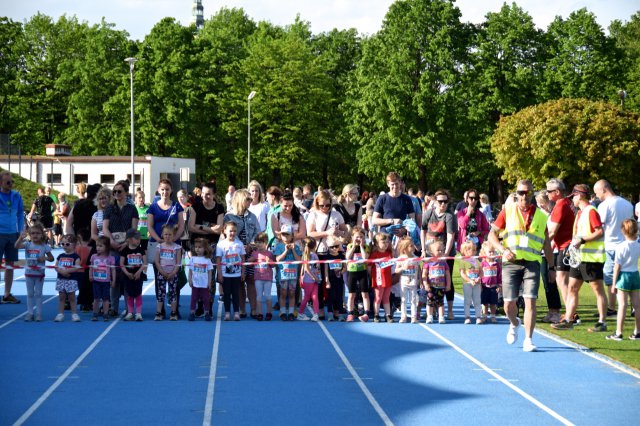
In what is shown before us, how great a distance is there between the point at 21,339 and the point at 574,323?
24.8 feet

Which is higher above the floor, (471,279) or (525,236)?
(525,236)

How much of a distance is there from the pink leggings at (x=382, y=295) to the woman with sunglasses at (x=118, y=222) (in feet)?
12.3

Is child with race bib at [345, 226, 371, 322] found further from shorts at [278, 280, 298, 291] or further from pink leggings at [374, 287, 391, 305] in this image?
shorts at [278, 280, 298, 291]

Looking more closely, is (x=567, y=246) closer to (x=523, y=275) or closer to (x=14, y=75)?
(x=523, y=275)

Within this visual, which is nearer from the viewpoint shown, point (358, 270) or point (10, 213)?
point (358, 270)

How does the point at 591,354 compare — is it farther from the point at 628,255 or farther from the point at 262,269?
the point at 262,269

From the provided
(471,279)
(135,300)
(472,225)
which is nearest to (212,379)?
(135,300)

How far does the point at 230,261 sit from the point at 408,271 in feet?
8.49

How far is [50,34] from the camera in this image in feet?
241

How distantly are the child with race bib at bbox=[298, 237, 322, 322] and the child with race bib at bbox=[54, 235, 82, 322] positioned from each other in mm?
3263

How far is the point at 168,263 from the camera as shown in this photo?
1531 centimetres

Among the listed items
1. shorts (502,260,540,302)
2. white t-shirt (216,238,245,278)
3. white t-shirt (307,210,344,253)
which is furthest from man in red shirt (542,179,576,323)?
white t-shirt (216,238,245,278)

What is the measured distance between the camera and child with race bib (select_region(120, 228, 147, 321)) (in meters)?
15.3

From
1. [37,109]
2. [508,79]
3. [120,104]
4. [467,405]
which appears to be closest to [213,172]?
[120,104]
